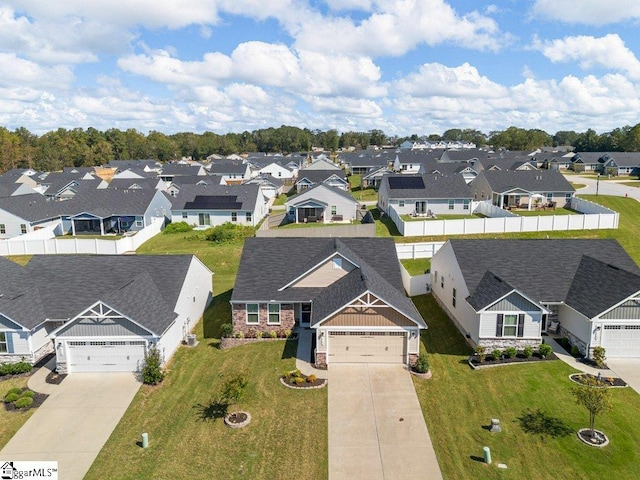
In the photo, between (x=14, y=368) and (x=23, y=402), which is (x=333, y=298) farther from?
(x=14, y=368)

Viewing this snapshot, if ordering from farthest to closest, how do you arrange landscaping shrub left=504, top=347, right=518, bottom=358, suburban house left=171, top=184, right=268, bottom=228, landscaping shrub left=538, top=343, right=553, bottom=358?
1. suburban house left=171, top=184, right=268, bottom=228
2. landscaping shrub left=504, top=347, right=518, bottom=358
3. landscaping shrub left=538, top=343, right=553, bottom=358

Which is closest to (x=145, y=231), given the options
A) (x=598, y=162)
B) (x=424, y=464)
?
(x=424, y=464)

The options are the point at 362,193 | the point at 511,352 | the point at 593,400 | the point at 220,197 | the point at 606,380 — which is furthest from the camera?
the point at 362,193

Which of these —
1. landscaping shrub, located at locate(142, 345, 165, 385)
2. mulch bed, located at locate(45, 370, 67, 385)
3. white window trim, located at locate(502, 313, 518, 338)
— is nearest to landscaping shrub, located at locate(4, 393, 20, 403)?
mulch bed, located at locate(45, 370, 67, 385)

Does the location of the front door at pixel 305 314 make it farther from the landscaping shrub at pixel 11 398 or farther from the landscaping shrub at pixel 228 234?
the landscaping shrub at pixel 228 234

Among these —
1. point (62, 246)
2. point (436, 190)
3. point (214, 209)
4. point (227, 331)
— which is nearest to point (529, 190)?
point (436, 190)

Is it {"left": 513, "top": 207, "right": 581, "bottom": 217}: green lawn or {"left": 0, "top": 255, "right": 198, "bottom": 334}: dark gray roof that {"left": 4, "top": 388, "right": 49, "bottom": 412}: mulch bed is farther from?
{"left": 513, "top": 207, "right": 581, "bottom": 217}: green lawn

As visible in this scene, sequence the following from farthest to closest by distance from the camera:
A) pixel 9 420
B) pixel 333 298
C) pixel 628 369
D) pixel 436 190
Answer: pixel 436 190 < pixel 333 298 < pixel 628 369 < pixel 9 420
